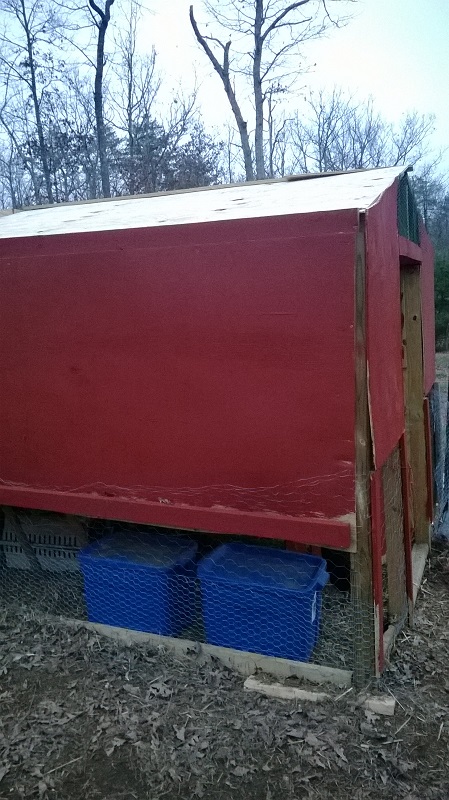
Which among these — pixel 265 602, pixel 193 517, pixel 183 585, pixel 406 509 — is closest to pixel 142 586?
pixel 183 585

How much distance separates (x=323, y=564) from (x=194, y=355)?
130cm

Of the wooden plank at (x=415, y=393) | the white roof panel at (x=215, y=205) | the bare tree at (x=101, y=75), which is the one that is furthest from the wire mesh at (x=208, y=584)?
the bare tree at (x=101, y=75)

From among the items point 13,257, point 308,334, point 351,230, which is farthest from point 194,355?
point 13,257

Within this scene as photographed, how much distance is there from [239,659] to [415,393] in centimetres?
238

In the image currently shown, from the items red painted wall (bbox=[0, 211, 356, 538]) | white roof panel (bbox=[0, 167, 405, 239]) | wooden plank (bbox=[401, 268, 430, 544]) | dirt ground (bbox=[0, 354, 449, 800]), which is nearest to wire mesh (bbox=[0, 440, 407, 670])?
dirt ground (bbox=[0, 354, 449, 800])

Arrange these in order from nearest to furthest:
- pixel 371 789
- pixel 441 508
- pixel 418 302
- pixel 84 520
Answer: pixel 371 789, pixel 84 520, pixel 418 302, pixel 441 508

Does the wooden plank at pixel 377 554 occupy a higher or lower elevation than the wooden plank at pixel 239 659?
higher

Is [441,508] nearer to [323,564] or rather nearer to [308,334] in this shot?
[323,564]

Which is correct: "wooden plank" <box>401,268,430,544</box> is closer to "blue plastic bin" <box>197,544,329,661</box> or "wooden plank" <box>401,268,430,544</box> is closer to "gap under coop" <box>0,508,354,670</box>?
"gap under coop" <box>0,508,354,670</box>

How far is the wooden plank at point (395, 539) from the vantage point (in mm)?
3432

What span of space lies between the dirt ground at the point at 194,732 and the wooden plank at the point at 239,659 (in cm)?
6

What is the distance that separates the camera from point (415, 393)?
4703 millimetres

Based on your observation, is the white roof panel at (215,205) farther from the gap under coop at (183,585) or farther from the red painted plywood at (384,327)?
the gap under coop at (183,585)

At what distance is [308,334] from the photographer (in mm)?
2977
